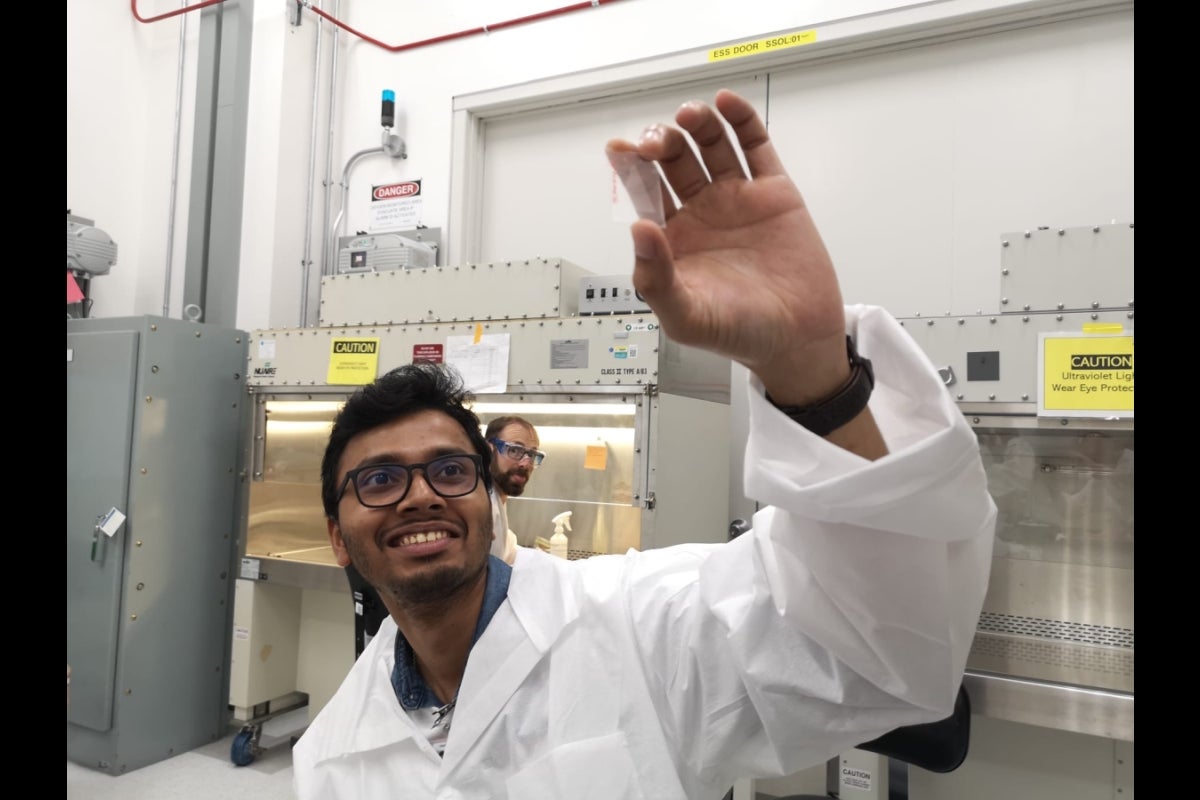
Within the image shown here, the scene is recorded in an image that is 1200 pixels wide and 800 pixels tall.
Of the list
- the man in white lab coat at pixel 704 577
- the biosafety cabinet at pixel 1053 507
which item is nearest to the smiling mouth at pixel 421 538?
the man in white lab coat at pixel 704 577

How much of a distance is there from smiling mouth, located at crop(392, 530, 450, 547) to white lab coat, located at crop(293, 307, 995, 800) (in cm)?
13

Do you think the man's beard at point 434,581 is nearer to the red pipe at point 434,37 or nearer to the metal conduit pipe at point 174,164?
the red pipe at point 434,37

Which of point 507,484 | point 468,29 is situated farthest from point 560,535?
point 468,29

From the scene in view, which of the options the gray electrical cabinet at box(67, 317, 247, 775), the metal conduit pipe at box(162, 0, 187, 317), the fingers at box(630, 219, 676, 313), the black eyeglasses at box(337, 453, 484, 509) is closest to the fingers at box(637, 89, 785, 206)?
the fingers at box(630, 219, 676, 313)

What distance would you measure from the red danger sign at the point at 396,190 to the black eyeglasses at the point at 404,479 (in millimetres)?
2416

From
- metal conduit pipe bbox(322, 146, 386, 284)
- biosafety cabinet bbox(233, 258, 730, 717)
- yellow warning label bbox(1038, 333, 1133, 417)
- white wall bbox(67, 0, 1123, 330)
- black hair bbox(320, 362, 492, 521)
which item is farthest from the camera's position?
metal conduit pipe bbox(322, 146, 386, 284)

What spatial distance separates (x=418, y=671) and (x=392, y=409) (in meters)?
0.42

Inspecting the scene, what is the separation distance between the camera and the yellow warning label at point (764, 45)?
2660 millimetres

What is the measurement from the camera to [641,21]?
2936 mm

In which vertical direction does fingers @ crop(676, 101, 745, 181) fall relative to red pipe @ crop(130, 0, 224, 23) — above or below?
below

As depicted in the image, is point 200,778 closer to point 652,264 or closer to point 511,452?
point 511,452

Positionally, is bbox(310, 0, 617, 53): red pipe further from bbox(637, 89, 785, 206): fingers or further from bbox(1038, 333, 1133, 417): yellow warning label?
bbox(637, 89, 785, 206): fingers

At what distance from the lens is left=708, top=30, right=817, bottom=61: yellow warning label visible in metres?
2.66

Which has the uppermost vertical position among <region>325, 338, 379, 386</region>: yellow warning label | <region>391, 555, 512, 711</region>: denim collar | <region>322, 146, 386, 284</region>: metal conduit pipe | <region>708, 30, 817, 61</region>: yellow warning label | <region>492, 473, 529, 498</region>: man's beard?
<region>708, 30, 817, 61</region>: yellow warning label
